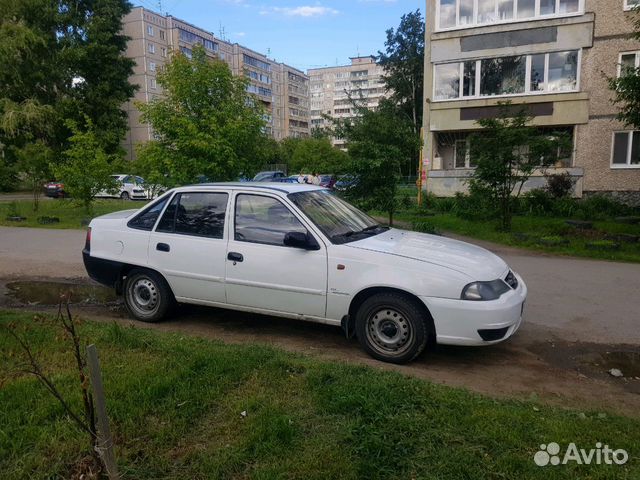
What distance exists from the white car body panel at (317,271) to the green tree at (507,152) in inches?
303

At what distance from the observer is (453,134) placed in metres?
25.5

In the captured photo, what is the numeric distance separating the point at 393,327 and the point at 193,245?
249cm

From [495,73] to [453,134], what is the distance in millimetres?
3527

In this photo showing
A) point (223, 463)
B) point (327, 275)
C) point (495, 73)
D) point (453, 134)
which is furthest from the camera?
point (453, 134)

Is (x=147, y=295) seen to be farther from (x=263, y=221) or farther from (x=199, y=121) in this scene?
(x=199, y=121)

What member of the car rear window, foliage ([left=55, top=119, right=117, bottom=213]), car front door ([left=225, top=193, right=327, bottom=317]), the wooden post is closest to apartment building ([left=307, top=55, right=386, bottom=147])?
foliage ([left=55, top=119, right=117, bottom=213])

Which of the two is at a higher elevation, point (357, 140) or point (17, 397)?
point (357, 140)

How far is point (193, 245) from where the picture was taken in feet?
18.4

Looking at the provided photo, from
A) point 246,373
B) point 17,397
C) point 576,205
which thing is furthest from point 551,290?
point 576,205

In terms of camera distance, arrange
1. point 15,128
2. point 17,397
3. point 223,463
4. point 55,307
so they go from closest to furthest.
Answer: point 223,463
point 17,397
point 55,307
point 15,128

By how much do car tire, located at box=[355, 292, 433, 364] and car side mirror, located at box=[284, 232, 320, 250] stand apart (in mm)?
786

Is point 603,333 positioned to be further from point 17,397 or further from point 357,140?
point 357,140

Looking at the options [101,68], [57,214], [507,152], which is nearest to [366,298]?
[507,152]

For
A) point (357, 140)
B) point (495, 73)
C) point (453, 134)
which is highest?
point (495, 73)
